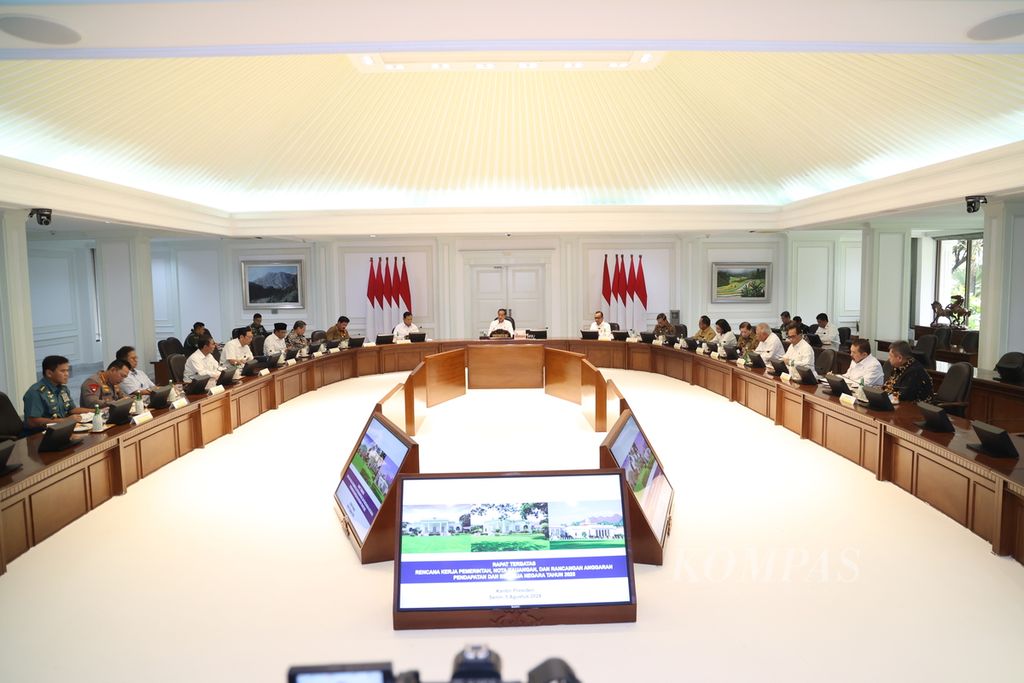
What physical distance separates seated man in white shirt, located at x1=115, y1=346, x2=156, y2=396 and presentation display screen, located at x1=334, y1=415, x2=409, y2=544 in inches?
143

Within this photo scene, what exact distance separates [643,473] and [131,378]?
6.15 m

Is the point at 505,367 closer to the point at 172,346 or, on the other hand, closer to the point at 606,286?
the point at 606,286

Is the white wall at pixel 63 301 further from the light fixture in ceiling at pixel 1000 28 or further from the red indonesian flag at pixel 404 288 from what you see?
the light fixture in ceiling at pixel 1000 28

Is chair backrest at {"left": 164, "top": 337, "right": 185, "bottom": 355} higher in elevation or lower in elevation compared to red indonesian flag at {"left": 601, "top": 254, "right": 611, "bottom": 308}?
lower

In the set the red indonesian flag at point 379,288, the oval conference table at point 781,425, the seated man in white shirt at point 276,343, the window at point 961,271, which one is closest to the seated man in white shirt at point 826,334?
the oval conference table at point 781,425

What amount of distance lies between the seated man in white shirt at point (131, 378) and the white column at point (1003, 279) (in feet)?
36.2

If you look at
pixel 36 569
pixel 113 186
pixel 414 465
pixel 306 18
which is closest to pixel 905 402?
pixel 414 465

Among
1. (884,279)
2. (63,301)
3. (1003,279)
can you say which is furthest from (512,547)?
(63,301)

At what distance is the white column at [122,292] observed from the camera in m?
12.2

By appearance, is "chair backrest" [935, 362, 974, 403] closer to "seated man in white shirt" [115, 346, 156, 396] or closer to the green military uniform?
"seated man in white shirt" [115, 346, 156, 396]

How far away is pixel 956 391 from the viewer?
7.13 m

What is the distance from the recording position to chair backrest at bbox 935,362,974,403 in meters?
7.04

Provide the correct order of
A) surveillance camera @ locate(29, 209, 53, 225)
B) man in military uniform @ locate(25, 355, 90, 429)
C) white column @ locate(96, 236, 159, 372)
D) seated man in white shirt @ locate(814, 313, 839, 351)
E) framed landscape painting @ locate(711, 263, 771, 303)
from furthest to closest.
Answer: framed landscape painting @ locate(711, 263, 771, 303) < seated man in white shirt @ locate(814, 313, 839, 351) < white column @ locate(96, 236, 159, 372) < surveillance camera @ locate(29, 209, 53, 225) < man in military uniform @ locate(25, 355, 90, 429)

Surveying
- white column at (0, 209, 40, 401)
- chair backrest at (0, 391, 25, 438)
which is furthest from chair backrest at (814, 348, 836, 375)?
white column at (0, 209, 40, 401)
